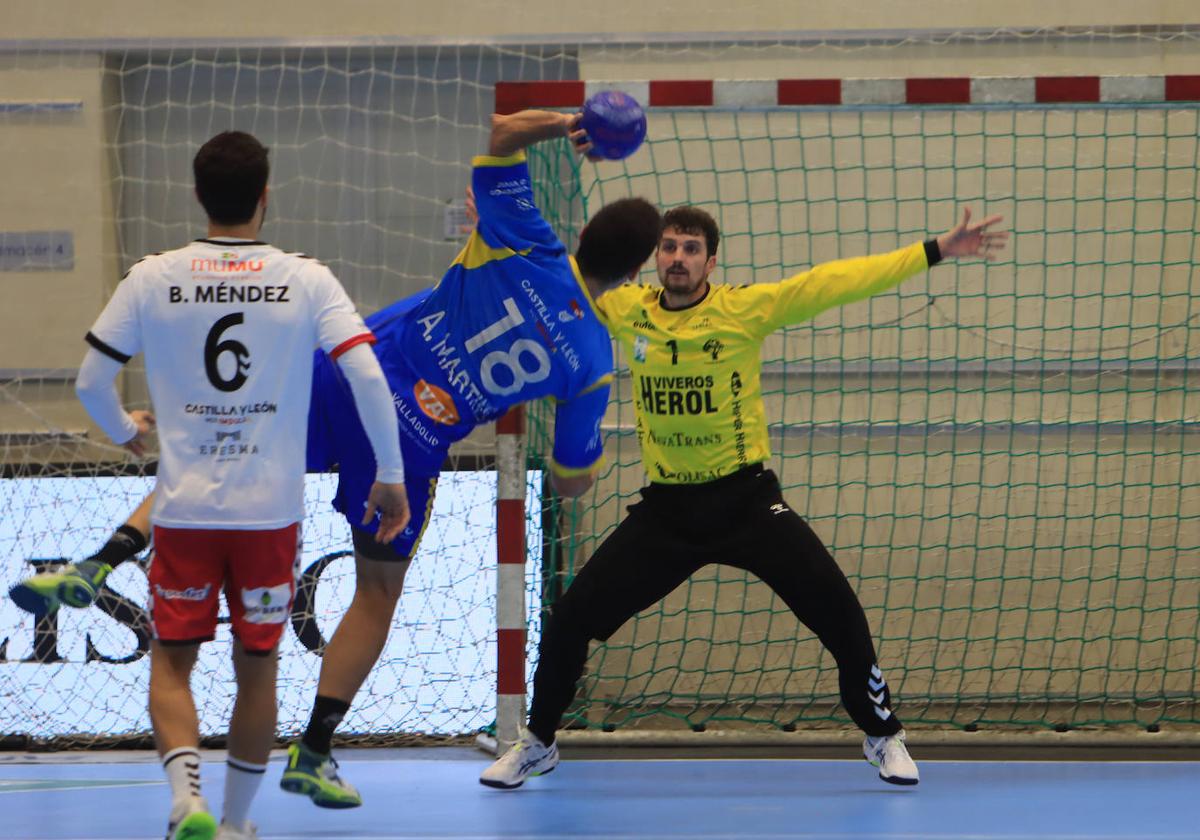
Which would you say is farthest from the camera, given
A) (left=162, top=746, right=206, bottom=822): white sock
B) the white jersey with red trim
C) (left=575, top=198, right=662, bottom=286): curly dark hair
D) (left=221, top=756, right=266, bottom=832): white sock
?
(left=575, top=198, right=662, bottom=286): curly dark hair

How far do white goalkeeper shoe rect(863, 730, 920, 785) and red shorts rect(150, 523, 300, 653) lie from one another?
2.26 m

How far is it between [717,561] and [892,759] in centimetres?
91

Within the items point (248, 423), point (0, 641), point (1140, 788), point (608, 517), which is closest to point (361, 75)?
point (608, 517)

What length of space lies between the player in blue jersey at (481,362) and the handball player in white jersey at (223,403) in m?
0.74

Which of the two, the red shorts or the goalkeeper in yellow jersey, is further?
the goalkeeper in yellow jersey

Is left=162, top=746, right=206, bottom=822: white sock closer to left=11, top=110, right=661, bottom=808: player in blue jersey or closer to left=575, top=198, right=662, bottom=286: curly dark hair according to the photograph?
left=11, top=110, right=661, bottom=808: player in blue jersey

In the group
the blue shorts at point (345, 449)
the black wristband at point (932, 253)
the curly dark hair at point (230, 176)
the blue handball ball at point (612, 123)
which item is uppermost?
the blue handball ball at point (612, 123)

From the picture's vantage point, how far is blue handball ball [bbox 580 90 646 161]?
13.8ft

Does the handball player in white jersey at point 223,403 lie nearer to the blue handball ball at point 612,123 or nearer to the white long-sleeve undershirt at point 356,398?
the white long-sleeve undershirt at point 356,398

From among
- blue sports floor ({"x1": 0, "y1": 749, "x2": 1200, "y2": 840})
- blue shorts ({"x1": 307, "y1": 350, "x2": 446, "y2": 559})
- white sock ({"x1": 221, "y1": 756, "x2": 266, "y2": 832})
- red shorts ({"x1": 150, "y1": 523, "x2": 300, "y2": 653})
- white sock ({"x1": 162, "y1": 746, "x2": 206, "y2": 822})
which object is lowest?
blue sports floor ({"x1": 0, "y1": 749, "x2": 1200, "y2": 840})

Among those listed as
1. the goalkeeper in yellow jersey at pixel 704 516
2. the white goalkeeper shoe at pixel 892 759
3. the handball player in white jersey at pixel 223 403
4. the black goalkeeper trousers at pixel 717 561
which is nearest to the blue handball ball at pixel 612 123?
the goalkeeper in yellow jersey at pixel 704 516

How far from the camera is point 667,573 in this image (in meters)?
4.89

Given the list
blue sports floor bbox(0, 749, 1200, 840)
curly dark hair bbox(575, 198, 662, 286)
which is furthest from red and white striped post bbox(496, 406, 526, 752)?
curly dark hair bbox(575, 198, 662, 286)

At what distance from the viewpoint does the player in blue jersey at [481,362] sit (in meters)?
4.39
